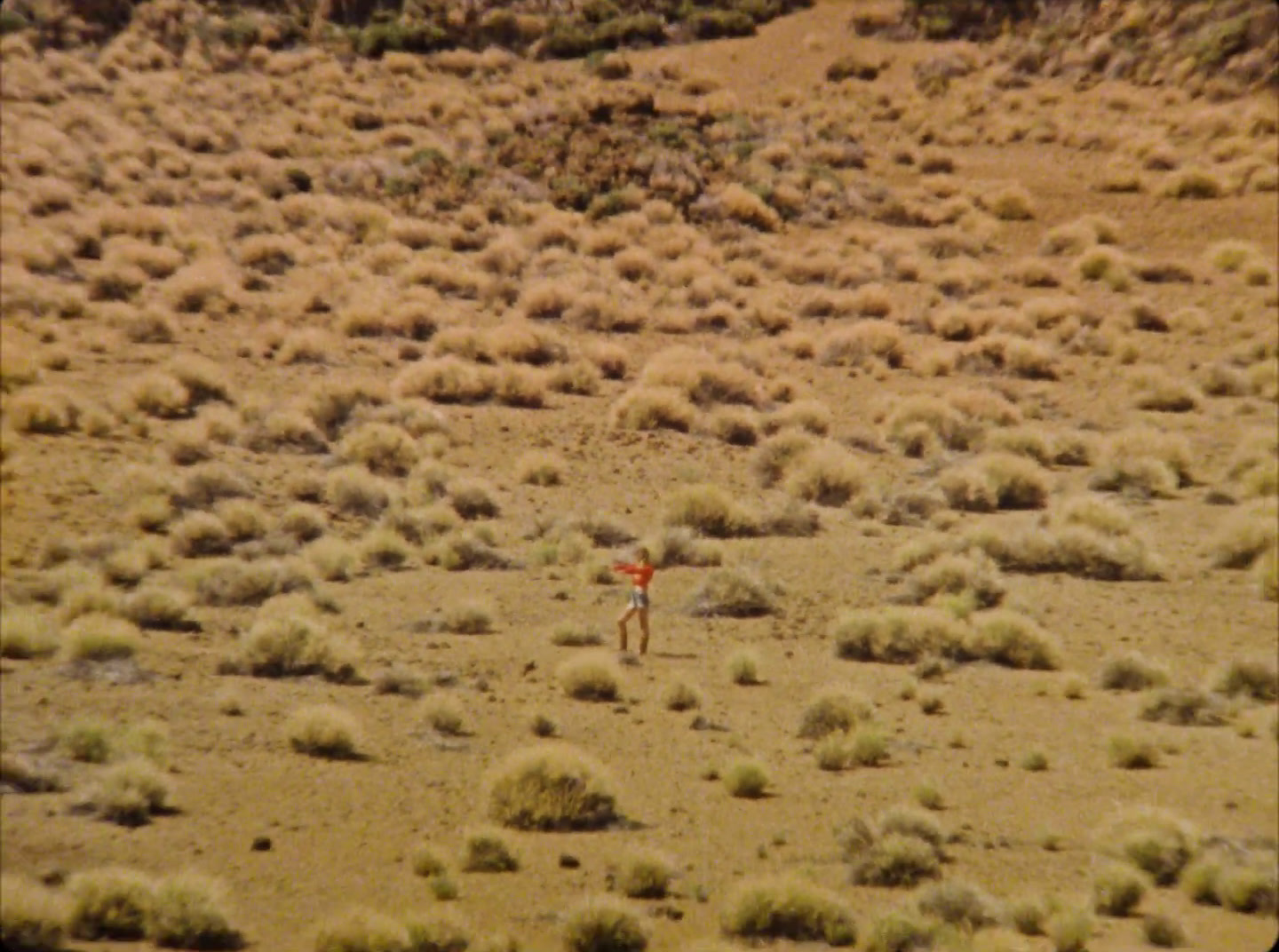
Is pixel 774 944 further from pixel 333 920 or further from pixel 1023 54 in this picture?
pixel 1023 54

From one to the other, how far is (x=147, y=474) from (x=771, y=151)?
35582 millimetres

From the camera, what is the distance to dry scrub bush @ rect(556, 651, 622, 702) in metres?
20.7

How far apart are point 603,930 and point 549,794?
312 cm

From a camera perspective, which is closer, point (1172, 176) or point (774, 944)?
point (774, 944)

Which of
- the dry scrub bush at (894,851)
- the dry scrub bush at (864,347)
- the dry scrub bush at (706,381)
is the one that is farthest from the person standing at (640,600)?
the dry scrub bush at (864,347)

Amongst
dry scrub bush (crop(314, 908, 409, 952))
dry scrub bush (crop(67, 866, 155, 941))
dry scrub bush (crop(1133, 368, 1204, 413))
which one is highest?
dry scrub bush (crop(1133, 368, 1204, 413))

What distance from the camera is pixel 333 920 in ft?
43.6

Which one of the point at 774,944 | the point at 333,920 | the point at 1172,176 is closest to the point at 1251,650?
the point at 774,944

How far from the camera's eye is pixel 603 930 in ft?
45.0

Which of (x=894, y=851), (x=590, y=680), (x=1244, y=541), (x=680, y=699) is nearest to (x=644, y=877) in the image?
(x=894, y=851)

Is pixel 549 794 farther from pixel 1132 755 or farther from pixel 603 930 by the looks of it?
pixel 1132 755

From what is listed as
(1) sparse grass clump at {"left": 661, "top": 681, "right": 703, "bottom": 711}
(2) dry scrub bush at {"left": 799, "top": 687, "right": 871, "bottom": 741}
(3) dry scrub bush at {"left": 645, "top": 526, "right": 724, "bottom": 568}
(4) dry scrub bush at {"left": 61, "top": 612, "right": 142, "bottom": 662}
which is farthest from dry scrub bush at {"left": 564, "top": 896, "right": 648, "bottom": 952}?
(3) dry scrub bush at {"left": 645, "top": 526, "right": 724, "bottom": 568}

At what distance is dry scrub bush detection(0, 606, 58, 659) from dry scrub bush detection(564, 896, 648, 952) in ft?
28.7

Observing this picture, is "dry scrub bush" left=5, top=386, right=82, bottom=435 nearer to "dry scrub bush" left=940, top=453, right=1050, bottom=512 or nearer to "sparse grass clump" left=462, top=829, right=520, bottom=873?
"dry scrub bush" left=940, top=453, right=1050, bottom=512
